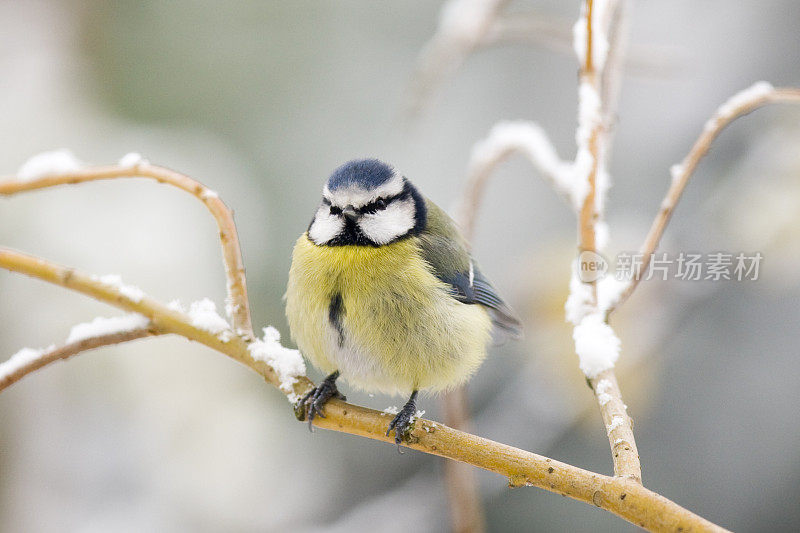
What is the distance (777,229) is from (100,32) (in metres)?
1.77

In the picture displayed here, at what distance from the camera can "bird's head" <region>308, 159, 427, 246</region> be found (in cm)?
111

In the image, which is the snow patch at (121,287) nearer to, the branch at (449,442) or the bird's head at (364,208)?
the branch at (449,442)

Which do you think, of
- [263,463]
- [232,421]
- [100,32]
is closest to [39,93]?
[100,32]

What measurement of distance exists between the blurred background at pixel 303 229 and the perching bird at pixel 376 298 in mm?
467

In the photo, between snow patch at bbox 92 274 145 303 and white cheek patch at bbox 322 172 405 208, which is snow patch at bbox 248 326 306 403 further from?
white cheek patch at bbox 322 172 405 208

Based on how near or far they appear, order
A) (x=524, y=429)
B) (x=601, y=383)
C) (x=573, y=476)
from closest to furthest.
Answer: (x=573, y=476)
(x=601, y=383)
(x=524, y=429)

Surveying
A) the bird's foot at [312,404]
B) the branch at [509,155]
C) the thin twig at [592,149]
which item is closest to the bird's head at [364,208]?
the branch at [509,155]

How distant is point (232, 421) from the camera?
171cm

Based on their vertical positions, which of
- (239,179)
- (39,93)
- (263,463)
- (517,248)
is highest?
(39,93)

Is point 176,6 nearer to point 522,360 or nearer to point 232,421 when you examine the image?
point 232,421

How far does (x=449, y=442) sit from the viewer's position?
2.25 ft

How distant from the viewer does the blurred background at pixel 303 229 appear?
1.62 metres

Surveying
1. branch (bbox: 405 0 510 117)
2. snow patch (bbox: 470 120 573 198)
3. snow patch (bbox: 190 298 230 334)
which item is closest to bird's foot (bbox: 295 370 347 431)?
snow patch (bbox: 190 298 230 334)

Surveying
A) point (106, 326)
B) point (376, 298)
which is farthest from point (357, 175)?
point (106, 326)
